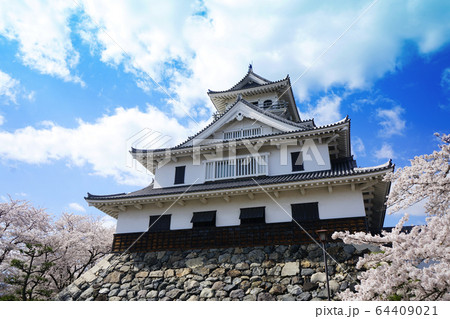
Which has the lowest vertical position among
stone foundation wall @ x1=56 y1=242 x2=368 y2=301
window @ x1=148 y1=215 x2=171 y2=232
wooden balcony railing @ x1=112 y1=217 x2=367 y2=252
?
stone foundation wall @ x1=56 y1=242 x2=368 y2=301

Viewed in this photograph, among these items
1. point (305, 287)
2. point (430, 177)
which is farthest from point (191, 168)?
point (430, 177)

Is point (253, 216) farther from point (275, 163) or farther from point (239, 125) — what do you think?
point (239, 125)

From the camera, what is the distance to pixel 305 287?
10.6m

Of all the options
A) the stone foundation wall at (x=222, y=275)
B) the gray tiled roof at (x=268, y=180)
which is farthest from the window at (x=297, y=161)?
the stone foundation wall at (x=222, y=275)

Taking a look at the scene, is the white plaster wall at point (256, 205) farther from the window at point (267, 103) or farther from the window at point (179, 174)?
the window at point (267, 103)

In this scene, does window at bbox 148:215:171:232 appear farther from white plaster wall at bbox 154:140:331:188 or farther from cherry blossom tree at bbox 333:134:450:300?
cherry blossom tree at bbox 333:134:450:300

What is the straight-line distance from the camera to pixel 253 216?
514 inches

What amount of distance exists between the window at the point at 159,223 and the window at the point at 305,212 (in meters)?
5.98

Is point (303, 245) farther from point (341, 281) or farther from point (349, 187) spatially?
point (349, 187)

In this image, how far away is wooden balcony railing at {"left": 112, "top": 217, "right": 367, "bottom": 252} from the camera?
12039 millimetres

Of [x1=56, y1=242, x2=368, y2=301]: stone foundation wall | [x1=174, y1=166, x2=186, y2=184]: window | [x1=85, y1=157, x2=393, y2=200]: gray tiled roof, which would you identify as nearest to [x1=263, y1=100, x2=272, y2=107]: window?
[x1=85, y1=157, x2=393, y2=200]: gray tiled roof

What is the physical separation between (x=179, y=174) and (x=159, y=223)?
3.05 metres

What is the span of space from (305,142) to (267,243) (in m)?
5.50

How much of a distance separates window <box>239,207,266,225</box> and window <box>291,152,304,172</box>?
2797mm
